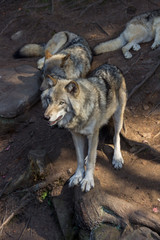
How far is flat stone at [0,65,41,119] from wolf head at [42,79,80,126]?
3.05 m

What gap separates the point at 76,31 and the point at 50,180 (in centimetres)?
738

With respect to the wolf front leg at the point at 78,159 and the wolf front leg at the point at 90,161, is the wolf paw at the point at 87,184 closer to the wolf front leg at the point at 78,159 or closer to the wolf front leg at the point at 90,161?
the wolf front leg at the point at 90,161

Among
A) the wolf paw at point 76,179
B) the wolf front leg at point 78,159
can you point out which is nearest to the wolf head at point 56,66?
the wolf front leg at point 78,159

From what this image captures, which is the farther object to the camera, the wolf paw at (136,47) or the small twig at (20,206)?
the wolf paw at (136,47)

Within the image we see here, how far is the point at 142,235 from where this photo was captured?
337 centimetres

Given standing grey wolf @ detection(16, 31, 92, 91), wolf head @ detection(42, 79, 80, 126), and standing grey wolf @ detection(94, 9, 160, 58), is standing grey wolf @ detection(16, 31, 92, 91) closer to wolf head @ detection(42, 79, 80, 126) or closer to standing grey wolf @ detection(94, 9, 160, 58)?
standing grey wolf @ detection(94, 9, 160, 58)

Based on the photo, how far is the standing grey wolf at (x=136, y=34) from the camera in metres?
8.35

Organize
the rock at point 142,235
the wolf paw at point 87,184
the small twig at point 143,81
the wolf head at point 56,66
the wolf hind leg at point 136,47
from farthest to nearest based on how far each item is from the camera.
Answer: the wolf hind leg at point 136,47, the wolf head at point 56,66, the small twig at point 143,81, the wolf paw at point 87,184, the rock at point 142,235

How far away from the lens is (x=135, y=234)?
341cm

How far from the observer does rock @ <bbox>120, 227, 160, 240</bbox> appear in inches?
→ 131

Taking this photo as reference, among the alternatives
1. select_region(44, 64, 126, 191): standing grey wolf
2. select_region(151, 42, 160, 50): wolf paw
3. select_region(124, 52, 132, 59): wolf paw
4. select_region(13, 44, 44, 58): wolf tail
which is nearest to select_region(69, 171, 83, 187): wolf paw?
select_region(44, 64, 126, 191): standing grey wolf

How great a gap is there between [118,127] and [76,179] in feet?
4.53

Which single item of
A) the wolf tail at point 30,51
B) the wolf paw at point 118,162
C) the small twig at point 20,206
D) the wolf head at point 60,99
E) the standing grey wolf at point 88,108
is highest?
the wolf head at point 60,99

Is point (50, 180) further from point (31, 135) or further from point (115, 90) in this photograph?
point (115, 90)
